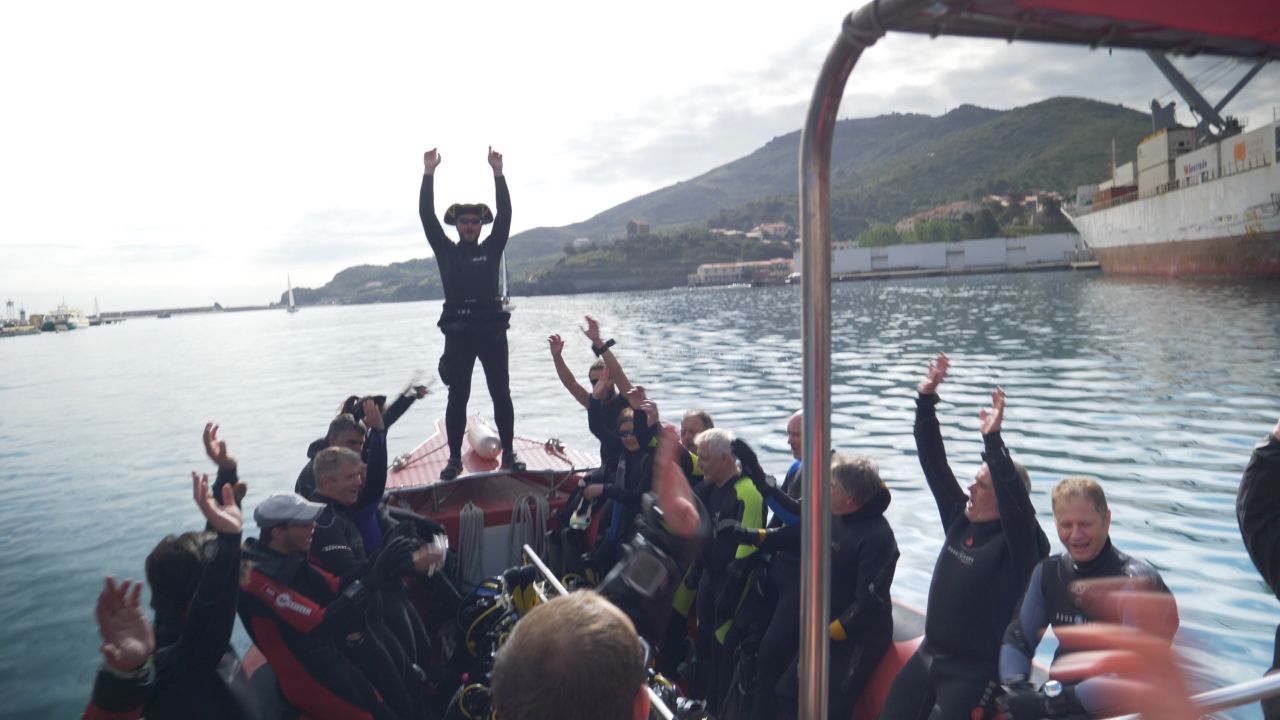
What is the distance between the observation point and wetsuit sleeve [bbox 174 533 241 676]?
2268mm

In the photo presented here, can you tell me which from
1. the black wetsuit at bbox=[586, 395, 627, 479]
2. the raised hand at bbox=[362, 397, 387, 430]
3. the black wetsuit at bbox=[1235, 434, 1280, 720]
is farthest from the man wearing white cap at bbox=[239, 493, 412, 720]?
the black wetsuit at bbox=[1235, 434, 1280, 720]

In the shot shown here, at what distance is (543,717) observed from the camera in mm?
1100

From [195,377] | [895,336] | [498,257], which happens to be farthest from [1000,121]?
[498,257]

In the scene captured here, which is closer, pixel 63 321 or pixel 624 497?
pixel 624 497

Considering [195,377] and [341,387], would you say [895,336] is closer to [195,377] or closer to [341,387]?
[341,387]

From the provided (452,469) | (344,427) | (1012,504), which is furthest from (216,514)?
(452,469)

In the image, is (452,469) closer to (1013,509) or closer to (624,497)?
(624,497)

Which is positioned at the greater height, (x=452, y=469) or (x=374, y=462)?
(x=374, y=462)

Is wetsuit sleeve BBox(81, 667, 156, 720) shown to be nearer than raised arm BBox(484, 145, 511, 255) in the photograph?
Yes

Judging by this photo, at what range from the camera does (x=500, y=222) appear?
4.89 m

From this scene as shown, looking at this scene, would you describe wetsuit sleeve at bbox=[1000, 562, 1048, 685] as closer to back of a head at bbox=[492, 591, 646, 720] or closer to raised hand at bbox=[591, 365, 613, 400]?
back of a head at bbox=[492, 591, 646, 720]

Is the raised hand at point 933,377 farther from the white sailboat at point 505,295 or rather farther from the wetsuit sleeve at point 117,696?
the wetsuit sleeve at point 117,696

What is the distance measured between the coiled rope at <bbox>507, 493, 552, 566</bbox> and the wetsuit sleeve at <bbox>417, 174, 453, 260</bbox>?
5.52ft

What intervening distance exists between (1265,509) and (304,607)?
3.11 meters
